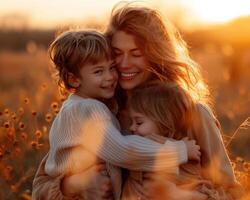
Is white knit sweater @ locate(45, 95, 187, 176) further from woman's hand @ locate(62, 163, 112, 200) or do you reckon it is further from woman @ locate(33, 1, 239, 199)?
woman @ locate(33, 1, 239, 199)

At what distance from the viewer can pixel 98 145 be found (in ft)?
14.6

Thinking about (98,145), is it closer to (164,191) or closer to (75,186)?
(75,186)

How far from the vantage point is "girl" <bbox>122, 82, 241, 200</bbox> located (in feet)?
14.7

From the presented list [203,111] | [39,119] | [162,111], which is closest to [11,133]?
[162,111]

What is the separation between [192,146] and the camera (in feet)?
14.8

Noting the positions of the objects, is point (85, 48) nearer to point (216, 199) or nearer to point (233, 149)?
point (216, 199)

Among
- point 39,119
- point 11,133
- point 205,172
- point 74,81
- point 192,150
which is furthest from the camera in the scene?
point 39,119

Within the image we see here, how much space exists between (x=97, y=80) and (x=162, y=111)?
539 millimetres

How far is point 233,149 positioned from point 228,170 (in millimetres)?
3268

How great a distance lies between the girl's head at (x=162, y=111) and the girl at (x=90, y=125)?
146 millimetres

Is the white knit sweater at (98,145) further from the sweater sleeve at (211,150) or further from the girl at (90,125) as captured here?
the sweater sleeve at (211,150)

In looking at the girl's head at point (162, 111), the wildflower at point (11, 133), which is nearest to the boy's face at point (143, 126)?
the girl's head at point (162, 111)

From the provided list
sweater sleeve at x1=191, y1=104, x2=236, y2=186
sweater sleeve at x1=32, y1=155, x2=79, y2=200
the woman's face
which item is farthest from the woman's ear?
sweater sleeve at x1=191, y1=104, x2=236, y2=186

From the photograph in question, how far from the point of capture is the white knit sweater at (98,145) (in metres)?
4.39
